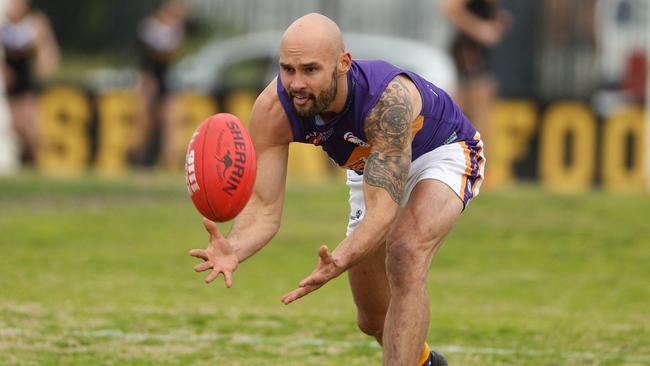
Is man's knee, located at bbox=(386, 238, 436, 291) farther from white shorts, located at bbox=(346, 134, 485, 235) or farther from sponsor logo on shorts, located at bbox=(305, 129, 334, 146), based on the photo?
sponsor logo on shorts, located at bbox=(305, 129, 334, 146)

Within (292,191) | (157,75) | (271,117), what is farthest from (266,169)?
(157,75)

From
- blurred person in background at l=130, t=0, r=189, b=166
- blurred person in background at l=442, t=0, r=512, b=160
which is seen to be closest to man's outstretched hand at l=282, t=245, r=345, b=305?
blurred person in background at l=442, t=0, r=512, b=160

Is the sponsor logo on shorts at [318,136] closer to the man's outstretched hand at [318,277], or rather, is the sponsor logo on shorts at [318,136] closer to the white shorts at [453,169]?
the white shorts at [453,169]

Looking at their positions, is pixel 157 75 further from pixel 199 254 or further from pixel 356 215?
pixel 199 254

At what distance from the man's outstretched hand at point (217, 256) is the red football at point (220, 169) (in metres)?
0.12

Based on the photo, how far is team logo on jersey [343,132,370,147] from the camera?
23.7 ft

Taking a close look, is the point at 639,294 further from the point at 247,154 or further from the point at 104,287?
the point at 247,154

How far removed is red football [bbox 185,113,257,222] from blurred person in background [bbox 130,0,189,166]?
15136 mm

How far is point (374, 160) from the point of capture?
273 inches

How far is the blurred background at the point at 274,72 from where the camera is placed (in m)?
21.6

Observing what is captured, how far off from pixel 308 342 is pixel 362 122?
2422 mm

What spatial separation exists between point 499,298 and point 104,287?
10.5 feet

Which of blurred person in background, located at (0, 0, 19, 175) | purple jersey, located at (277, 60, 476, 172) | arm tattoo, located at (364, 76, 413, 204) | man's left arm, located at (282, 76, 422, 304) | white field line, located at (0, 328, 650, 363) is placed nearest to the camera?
man's left arm, located at (282, 76, 422, 304)

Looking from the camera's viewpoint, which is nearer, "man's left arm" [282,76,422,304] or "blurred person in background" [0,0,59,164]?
"man's left arm" [282,76,422,304]
